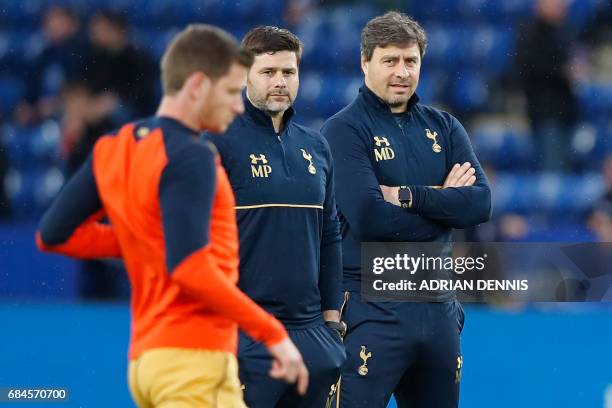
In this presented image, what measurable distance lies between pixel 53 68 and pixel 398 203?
23.6 ft

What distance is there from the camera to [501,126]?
1108cm

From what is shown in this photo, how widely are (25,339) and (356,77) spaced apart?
509cm

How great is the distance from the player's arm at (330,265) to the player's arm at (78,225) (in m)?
1.26

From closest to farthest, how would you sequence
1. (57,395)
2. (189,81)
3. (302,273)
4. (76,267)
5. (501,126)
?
(189,81)
(302,273)
(57,395)
(76,267)
(501,126)

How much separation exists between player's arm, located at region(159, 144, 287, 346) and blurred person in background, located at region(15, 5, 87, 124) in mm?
8125

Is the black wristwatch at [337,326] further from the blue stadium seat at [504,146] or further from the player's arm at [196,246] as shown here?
the blue stadium seat at [504,146]

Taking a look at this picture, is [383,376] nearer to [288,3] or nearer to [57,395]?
[57,395]

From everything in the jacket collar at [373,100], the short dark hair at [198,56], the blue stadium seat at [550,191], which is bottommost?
the short dark hair at [198,56]

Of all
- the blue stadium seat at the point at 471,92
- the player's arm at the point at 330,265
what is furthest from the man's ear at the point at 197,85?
the blue stadium seat at the point at 471,92

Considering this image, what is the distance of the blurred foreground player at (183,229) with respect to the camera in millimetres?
2902

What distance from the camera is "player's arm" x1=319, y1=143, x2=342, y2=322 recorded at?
4.35 m

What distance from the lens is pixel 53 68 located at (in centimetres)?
1117

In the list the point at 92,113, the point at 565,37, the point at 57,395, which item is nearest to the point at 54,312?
the point at 57,395

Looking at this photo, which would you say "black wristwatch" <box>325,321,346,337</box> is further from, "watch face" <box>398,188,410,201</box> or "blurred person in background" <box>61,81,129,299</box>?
"blurred person in background" <box>61,81,129,299</box>
